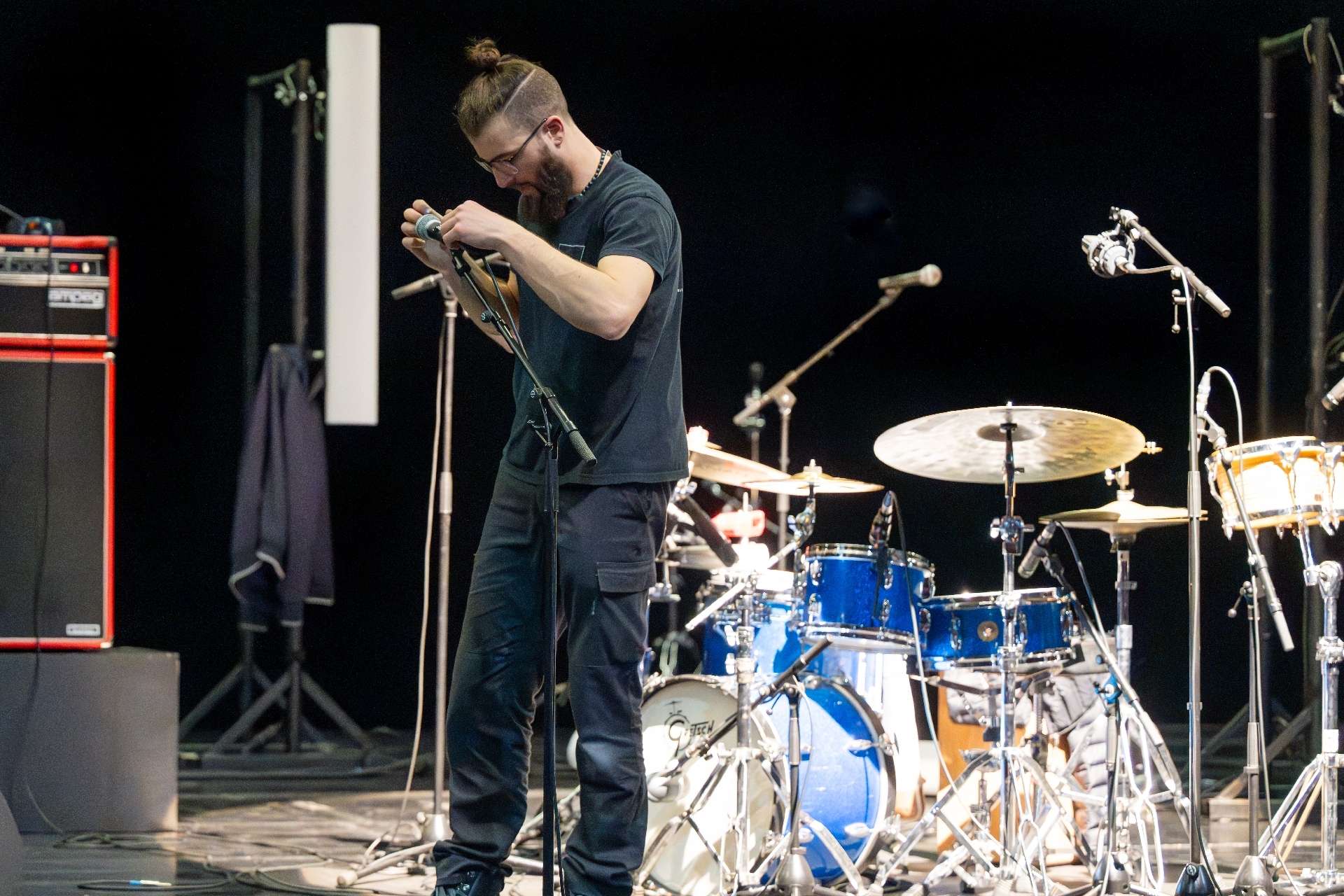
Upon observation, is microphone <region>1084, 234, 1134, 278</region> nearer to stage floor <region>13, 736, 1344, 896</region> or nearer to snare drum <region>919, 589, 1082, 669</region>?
snare drum <region>919, 589, 1082, 669</region>

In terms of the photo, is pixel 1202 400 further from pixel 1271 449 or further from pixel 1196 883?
pixel 1196 883

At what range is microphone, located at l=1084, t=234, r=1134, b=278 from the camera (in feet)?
12.1

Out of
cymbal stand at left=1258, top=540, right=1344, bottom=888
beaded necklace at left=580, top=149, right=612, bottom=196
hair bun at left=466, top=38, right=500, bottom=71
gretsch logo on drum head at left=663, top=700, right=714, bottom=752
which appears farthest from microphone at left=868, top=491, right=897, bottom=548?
hair bun at left=466, top=38, right=500, bottom=71

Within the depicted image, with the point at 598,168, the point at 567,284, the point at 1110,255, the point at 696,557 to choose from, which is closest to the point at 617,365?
the point at 567,284

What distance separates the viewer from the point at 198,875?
171 inches

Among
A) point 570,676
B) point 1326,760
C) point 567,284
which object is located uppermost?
point 567,284

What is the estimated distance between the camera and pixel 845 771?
15.0 ft

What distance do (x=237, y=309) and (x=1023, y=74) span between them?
3.52 metres

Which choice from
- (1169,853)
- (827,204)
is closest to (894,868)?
(1169,853)

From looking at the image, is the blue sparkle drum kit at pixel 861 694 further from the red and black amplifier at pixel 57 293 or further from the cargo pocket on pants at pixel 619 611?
the red and black amplifier at pixel 57 293

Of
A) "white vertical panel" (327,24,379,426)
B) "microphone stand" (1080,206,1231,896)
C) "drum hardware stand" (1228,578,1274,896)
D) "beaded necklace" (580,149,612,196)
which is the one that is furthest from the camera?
"drum hardware stand" (1228,578,1274,896)

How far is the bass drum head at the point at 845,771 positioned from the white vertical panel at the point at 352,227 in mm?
1785

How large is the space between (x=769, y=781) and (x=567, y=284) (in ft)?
7.31

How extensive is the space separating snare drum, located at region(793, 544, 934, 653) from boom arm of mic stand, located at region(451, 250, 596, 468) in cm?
173
